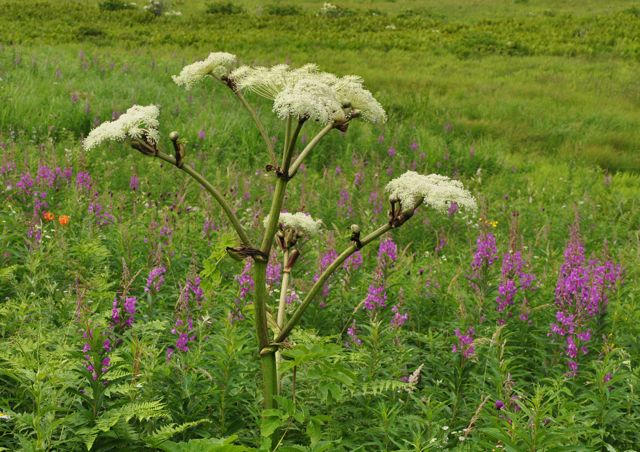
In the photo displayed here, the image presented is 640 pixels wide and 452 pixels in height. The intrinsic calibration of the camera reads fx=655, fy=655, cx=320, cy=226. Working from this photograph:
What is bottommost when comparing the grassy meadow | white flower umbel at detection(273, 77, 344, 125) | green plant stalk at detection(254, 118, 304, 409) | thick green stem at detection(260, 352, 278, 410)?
the grassy meadow

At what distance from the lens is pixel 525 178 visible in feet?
29.8

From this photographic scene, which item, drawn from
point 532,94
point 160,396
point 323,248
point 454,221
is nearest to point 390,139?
point 454,221

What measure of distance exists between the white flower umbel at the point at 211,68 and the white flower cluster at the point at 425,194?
82 cm

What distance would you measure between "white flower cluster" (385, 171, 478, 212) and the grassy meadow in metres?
0.55

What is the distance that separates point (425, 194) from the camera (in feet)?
7.33

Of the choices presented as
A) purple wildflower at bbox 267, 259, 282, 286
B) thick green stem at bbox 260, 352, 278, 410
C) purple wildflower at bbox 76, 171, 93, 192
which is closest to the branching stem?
thick green stem at bbox 260, 352, 278, 410

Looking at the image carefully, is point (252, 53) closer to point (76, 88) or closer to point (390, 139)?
point (76, 88)

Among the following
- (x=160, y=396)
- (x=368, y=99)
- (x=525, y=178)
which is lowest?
(x=525, y=178)

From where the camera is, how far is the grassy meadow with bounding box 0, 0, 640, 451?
261 cm

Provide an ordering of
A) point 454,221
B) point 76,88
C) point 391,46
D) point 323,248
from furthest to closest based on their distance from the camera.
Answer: point 391,46, point 76,88, point 454,221, point 323,248

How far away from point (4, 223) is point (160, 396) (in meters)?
2.41

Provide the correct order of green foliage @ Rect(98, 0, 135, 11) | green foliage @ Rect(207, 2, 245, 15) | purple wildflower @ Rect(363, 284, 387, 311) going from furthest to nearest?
1. green foliage @ Rect(207, 2, 245, 15)
2. green foliage @ Rect(98, 0, 135, 11)
3. purple wildflower @ Rect(363, 284, 387, 311)

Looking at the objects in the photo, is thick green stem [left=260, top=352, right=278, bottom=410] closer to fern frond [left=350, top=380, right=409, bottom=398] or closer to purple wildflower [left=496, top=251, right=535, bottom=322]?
fern frond [left=350, top=380, right=409, bottom=398]

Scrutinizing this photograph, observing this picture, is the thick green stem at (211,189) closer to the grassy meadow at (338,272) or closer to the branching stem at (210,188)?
the branching stem at (210,188)
